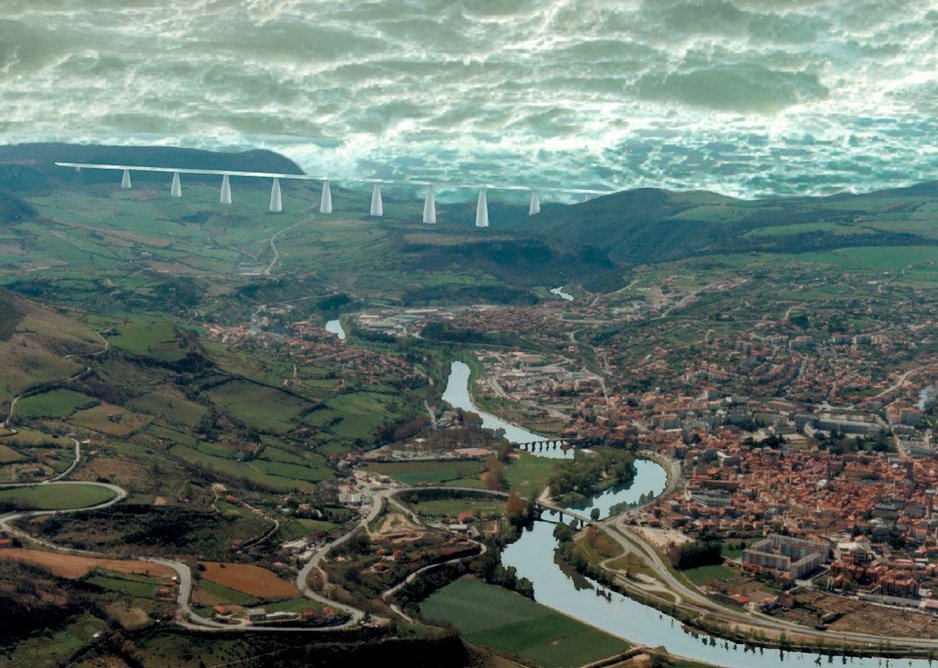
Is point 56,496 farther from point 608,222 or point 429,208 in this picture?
point 608,222

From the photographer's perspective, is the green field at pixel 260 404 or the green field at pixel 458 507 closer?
the green field at pixel 458 507

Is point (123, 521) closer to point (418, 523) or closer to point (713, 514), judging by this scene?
point (418, 523)

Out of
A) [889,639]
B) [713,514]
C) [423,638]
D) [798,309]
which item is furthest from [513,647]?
[798,309]

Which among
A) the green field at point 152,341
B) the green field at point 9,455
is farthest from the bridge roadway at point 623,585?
the green field at point 152,341

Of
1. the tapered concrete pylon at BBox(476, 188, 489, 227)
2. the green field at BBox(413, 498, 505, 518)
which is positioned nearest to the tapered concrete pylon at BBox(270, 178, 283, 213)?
the tapered concrete pylon at BBox(476, 188, 489, 227)

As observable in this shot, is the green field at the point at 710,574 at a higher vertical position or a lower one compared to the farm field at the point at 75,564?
lower

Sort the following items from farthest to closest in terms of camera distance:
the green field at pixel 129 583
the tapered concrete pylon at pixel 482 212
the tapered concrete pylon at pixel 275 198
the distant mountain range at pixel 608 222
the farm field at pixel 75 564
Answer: the tapered concrete pylon at pixel 482 212 < the tapered concrete pylon at pixel 275 198 < the distant mountain range at pixel 608 222 < the farm field at pixel 75 564 < the green field at pixel 129 583

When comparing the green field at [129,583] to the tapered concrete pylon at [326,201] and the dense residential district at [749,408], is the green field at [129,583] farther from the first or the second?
the tapered concrete pylon at [326,201]
